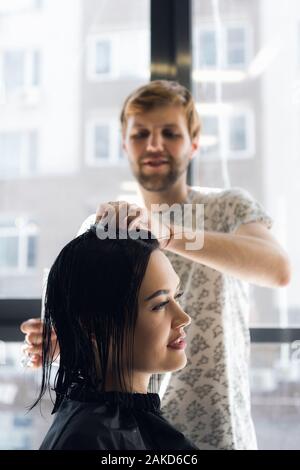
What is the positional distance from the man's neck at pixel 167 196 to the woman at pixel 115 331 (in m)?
0.53

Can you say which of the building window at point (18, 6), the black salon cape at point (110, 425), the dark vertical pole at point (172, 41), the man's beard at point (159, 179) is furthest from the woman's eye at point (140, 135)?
the building window at point (18, 6)

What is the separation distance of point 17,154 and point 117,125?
450 millimetres

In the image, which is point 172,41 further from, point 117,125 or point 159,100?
point 159,100

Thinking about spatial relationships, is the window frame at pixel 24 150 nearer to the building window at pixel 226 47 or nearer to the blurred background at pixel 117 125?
the blurred background at pixel 117 125

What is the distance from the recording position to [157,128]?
5.67 feet

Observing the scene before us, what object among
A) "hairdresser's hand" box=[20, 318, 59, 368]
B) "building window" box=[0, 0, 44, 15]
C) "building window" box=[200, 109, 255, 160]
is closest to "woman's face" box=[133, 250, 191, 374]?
"hairdresser's hand" box=[20, 318, 59, 368]

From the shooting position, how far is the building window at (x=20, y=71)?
2.27m

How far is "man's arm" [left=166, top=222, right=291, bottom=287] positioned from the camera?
54.0 inches

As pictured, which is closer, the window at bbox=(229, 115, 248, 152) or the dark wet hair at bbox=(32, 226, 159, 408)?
the dark wet hair at bbox=(32, 226, 159, 408)

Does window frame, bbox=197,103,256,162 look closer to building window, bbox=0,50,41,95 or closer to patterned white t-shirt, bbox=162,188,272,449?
patterned white t-shirt, bbox=162,188,272,449

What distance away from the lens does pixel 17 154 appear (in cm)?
224

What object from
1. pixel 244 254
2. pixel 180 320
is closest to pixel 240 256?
pixel 244 254

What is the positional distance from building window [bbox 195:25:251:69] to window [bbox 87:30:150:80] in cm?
23

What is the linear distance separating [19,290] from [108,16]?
4.12 ft
